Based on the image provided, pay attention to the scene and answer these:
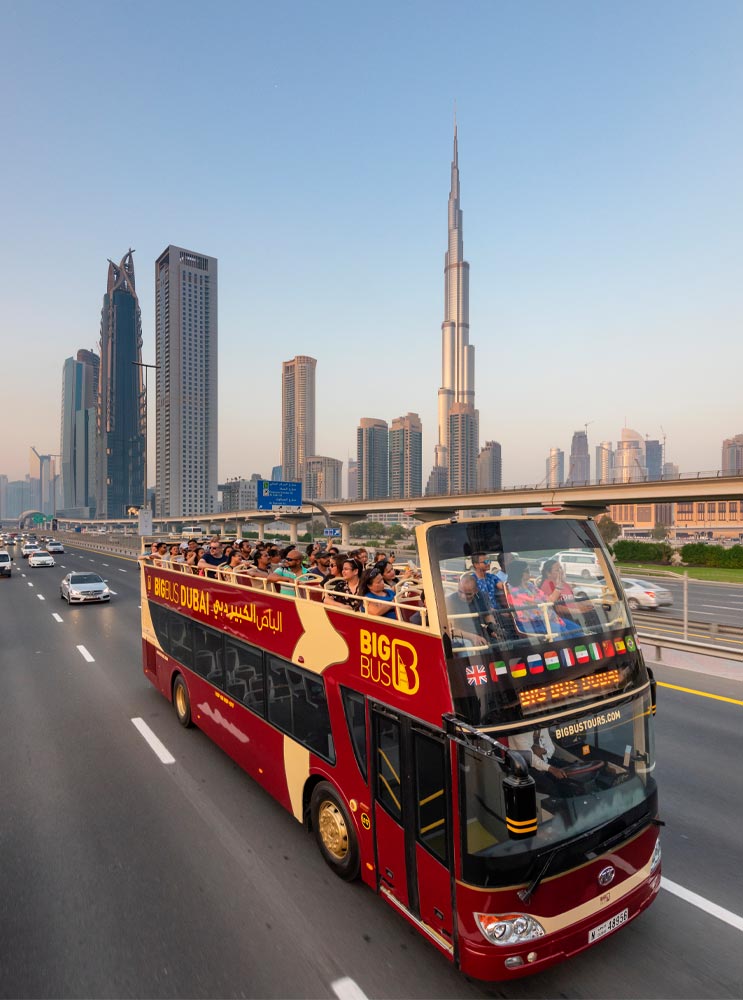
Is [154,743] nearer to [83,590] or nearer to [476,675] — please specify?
[476,675]

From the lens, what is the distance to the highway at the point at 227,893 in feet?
12.8

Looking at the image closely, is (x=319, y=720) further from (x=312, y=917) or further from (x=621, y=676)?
(x=621, y=676)

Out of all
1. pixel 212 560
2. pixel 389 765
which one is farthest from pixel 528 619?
pixel 212 560

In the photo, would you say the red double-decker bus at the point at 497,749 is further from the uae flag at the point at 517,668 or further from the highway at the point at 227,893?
the highway at the point at 227,893

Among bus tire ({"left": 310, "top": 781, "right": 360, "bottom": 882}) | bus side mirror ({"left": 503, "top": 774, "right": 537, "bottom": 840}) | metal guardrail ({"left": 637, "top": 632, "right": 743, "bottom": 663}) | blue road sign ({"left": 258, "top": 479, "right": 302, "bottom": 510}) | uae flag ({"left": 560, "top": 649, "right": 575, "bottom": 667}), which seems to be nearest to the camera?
bus side mirror ({"left": 503, "top": 774, "right": 537, "bottom": 840})

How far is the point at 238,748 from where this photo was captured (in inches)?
275

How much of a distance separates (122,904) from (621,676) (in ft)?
15.2

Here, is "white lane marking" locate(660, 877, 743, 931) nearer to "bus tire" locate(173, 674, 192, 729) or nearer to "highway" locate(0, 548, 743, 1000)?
"highway" locate(0, 548, 743, 1000)

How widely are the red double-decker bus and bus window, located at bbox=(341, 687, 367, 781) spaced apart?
0.02 meters

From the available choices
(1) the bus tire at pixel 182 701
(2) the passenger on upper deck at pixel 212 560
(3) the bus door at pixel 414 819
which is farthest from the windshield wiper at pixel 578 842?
(1) the bus tire at pixel 182 701

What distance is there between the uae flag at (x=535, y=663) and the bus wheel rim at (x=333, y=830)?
2388 mm

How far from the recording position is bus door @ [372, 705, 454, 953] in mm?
3631

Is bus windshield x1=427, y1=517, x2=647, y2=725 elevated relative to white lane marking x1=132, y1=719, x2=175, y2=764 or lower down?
elevated

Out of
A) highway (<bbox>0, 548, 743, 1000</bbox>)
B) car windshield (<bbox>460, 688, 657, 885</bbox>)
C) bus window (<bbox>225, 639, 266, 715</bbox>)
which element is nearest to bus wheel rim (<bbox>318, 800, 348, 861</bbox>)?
highway (<bbox>0, 548, 743, 1000</bbox>)
